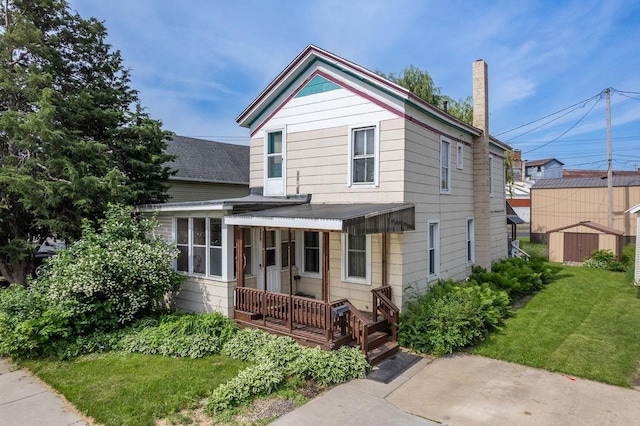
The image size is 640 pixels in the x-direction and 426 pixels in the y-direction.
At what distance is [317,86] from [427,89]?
13969 mm

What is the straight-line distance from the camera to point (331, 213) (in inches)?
321

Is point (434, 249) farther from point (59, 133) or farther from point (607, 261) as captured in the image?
point (607, 261)

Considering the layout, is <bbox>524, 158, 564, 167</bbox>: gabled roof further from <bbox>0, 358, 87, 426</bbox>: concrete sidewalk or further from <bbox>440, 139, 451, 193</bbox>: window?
<bbox>0, 358, 87, 426</bbox>: concrete sidewalk

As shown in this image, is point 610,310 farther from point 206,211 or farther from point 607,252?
point 206,211

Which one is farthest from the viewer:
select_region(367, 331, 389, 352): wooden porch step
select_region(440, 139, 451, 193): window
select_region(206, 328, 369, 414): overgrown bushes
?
select_region(440, 139, 451, 193): window

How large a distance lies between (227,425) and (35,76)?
34.2 feet

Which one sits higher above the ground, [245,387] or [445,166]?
[445,166]

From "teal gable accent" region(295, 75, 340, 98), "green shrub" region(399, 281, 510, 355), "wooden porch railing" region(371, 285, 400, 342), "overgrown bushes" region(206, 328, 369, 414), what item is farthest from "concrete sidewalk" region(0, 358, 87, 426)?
"teal gable accent" region(295, 75, 340, 98)

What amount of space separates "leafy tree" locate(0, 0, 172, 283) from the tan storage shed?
63.1 ft

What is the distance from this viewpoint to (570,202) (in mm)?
25828

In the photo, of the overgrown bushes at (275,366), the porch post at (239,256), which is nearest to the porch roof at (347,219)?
the porch post at (239,256)

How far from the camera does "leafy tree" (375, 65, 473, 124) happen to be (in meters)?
22.3

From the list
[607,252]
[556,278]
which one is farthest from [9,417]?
[607,252]

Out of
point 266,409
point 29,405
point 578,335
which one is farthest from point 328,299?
point 578,335
